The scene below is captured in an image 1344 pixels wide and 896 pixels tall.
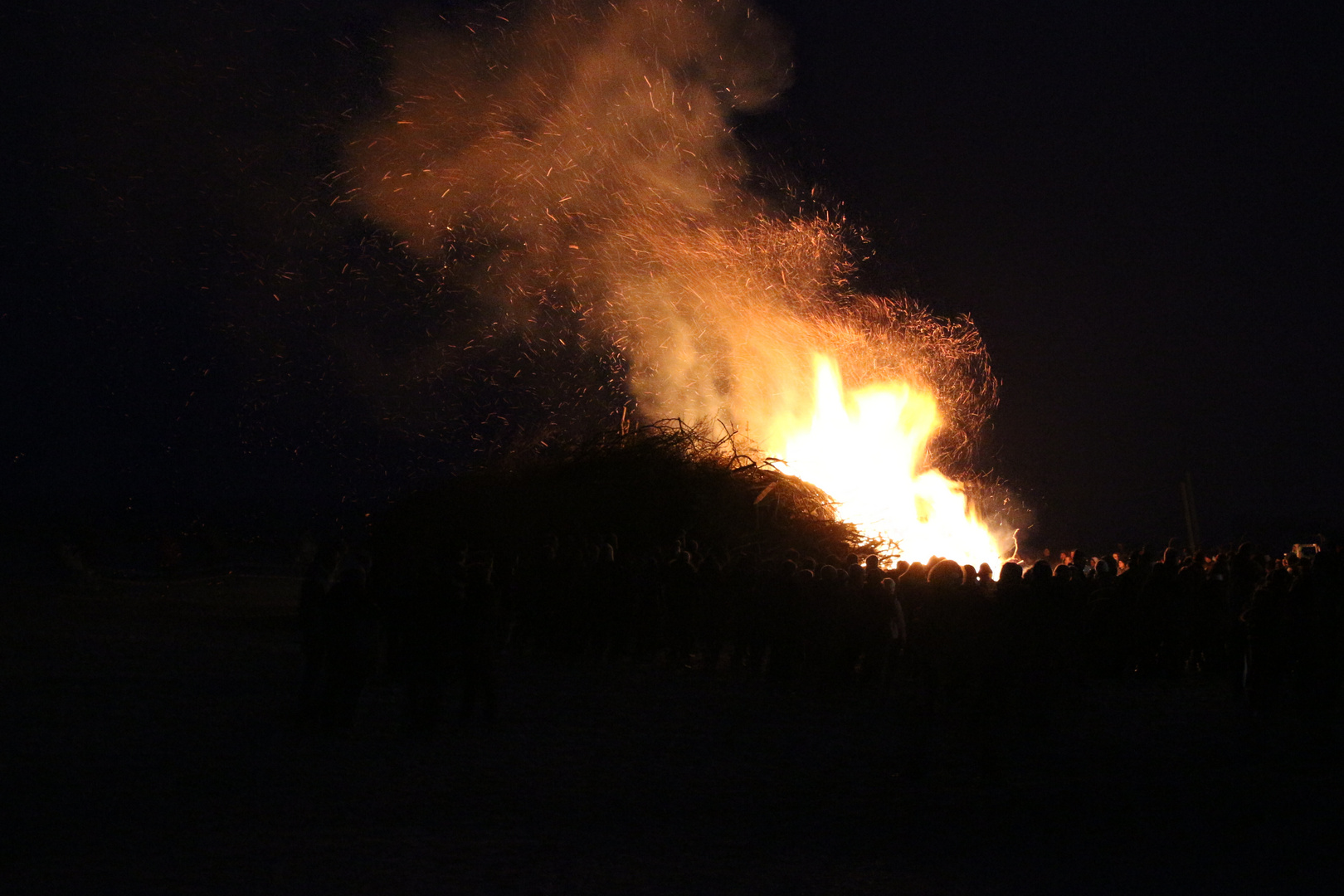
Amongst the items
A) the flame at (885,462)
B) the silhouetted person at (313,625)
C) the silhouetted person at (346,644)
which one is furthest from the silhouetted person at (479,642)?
the flame at (885,462)

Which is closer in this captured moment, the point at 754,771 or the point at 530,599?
the point at 754,771

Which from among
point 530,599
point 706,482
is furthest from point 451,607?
point 706,482

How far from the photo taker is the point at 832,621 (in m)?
14.5

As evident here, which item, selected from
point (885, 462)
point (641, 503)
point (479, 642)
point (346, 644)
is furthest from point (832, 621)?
point (885, 462)

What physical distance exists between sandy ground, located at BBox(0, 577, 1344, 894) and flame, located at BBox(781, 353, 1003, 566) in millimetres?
9801

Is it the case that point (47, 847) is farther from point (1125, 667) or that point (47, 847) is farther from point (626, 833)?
point (1125, 667)

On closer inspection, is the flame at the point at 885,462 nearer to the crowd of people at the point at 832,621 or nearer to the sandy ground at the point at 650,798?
the crowd of people at the point at 832,621

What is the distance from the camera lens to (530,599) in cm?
1861

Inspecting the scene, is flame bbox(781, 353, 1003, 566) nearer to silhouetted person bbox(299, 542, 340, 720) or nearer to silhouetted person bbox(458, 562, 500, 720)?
silhouetted person bbox(458, 562, 500, 720)

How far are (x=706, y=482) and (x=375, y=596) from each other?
36.3 ft

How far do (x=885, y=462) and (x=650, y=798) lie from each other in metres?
17.6

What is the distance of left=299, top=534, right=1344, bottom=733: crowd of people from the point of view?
33.4ft

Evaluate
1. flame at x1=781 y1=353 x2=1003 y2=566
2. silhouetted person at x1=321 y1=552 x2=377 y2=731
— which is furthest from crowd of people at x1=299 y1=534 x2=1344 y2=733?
flame at x1=781 y1=353 x2=1003 y2=566

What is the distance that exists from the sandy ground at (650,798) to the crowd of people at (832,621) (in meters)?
0.57
